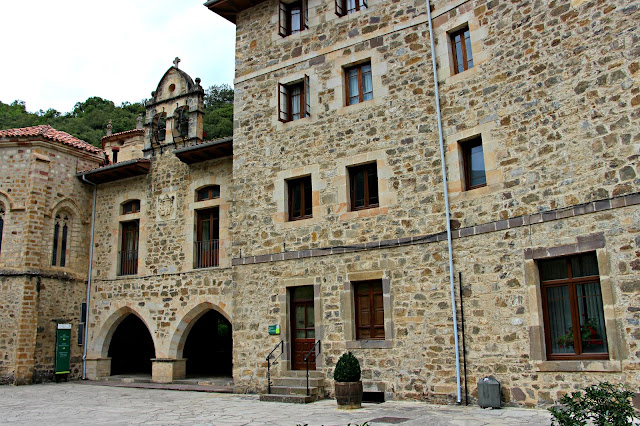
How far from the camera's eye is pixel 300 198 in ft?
43.7

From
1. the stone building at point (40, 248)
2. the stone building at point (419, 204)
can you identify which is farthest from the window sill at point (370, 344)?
the stone building at point (40, 248)

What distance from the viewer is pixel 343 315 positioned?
1192 cm

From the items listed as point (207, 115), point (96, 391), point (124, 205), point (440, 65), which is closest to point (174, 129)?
point (124, 205)

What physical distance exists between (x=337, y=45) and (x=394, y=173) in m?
3.60

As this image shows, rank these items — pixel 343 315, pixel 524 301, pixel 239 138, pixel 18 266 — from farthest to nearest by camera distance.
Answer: pixel 18 266 < pixel 239 138 < pixel 343 315 < pixel 524 301

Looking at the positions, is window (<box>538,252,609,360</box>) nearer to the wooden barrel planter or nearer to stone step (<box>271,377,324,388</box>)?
the wooden barrel planter

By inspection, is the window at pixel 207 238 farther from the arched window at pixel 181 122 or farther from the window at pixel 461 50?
the window at pixel 461 50

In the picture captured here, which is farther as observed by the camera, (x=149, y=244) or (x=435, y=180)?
(x=149, y=244)

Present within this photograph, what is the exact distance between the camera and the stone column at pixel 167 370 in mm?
15883

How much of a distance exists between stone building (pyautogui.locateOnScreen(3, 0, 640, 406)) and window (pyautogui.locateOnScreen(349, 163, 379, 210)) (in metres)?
0.04

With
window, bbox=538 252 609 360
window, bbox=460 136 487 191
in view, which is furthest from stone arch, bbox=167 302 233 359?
window, bbox=538 252 609 360

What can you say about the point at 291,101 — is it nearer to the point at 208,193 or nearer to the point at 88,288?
the point at 208,193

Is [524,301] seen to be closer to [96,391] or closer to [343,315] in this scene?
[343,315]

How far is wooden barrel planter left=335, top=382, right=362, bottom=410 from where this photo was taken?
10.1 meters
